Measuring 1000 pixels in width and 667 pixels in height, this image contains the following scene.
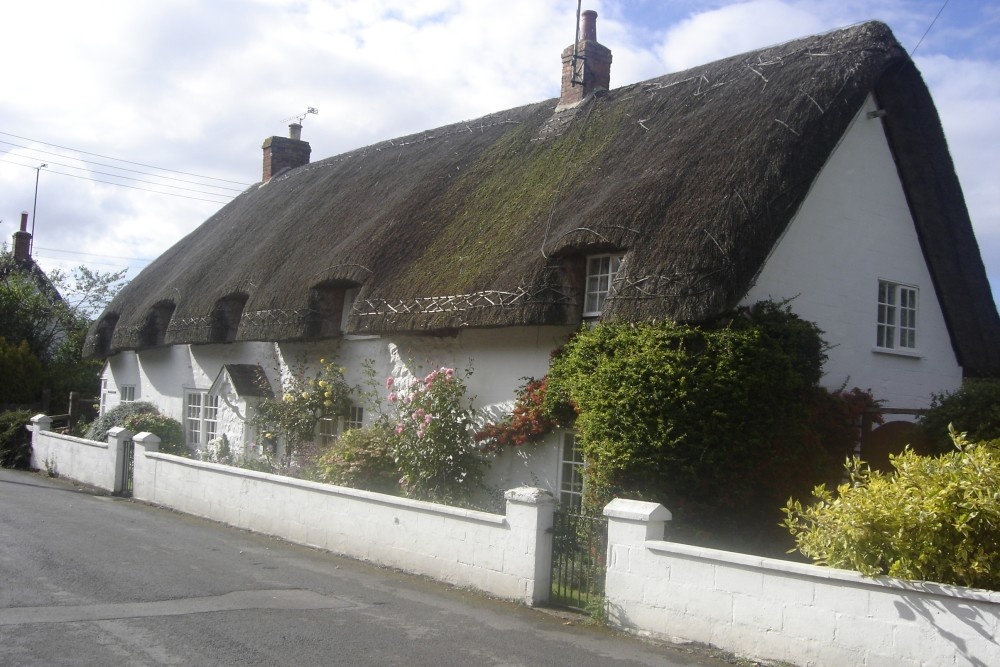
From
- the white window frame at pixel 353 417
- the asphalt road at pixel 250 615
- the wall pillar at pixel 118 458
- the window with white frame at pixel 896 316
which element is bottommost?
the asphalt road at pixel 250 615

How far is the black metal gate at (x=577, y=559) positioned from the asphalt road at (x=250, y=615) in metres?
0.34

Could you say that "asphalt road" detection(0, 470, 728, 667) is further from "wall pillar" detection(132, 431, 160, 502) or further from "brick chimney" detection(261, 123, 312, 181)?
"brick chimney" detection(261, 123, 312, 181)

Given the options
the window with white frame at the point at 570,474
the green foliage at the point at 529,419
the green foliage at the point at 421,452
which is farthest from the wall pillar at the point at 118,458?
the window with white frame at the point at 570,474

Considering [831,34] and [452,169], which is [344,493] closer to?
[452,169]

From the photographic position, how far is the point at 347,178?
20.7 metres

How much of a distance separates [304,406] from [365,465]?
122 inches

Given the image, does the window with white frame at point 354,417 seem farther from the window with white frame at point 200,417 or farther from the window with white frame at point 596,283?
the window with white frame at point 596,283

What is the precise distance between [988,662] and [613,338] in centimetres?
512

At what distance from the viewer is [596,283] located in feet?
38.2

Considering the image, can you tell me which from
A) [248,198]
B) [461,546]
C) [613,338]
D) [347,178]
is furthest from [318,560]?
[248,198]

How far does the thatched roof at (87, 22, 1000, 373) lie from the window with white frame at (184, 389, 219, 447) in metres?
1.53

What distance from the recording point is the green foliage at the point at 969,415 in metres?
11.0

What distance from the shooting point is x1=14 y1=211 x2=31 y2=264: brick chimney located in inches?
1495

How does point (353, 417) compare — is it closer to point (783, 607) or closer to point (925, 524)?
point (783, 607)
